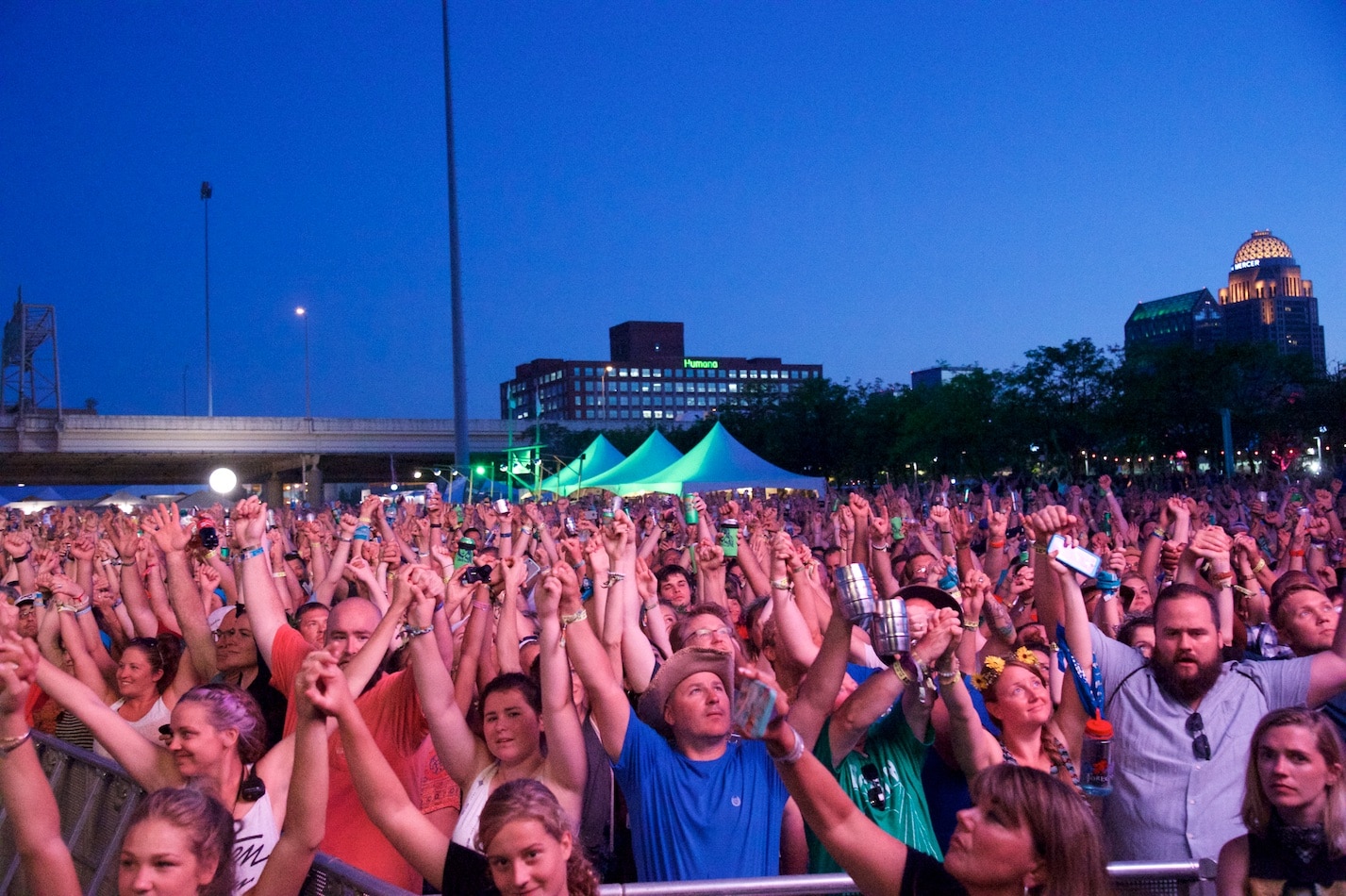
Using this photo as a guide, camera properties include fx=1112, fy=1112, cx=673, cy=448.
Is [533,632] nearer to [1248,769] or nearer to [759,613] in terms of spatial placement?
[759,613]

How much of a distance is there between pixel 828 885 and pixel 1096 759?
92 centimetres

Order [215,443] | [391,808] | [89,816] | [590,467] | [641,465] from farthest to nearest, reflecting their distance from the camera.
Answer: [215,443]
[590,467]
[641,465]
[89,816]
[391,808]

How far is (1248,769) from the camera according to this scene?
9.81ft

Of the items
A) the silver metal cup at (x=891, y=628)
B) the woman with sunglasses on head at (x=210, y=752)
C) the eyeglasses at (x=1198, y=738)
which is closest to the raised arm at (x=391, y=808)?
the woman with sunglasses on head at (x=210, y=752)

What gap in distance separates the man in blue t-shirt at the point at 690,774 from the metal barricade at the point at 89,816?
3.12ft

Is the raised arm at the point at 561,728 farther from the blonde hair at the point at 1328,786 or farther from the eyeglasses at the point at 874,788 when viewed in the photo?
the blonde hair at the point at 1328,786

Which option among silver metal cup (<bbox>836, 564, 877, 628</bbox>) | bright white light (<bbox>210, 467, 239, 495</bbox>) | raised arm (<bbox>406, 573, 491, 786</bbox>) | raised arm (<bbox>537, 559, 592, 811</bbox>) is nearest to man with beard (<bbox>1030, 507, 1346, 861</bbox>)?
silver metal cup (<bbox>836, 564, 877, 628</bbox>)

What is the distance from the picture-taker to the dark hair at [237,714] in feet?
10.7

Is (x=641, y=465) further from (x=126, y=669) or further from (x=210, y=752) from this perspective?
(x=210, y=752)

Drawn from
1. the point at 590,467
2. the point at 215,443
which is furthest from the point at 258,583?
the point at 215,443

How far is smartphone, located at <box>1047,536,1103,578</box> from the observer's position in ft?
13.0

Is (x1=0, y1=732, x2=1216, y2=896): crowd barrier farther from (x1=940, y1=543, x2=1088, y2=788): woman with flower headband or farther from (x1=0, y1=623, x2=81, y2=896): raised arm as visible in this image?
(x1=940, y1=543, x2=1088, y2=788): woman with flower headband

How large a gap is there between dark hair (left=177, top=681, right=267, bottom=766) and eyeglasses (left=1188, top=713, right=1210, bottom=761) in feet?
9.60

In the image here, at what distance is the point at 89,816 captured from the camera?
394 cm
